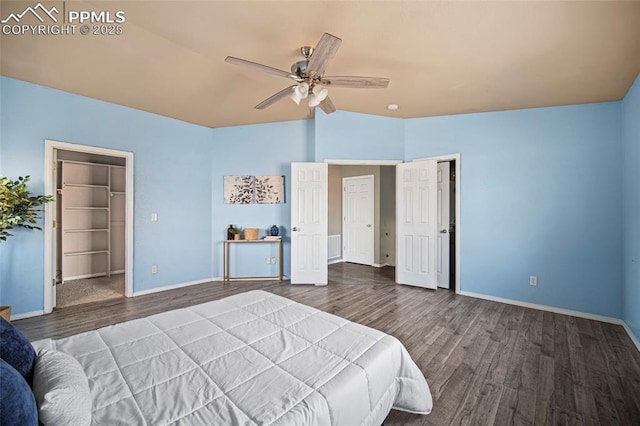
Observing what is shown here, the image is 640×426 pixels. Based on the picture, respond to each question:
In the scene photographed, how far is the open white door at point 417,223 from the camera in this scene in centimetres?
416

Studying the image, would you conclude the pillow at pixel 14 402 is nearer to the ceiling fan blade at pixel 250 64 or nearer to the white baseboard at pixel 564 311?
the ceiling fan blade at pixel 250 64

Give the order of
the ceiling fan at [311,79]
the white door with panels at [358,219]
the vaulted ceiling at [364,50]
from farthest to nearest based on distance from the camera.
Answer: the white door with panels at [358,219], the ceiling fan at [311,79], the vaulted ceiling at [364,50]

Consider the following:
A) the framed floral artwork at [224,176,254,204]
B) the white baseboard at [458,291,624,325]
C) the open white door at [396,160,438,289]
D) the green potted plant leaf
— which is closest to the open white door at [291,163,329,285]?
the framed floral artwork at [224,176,254,204]

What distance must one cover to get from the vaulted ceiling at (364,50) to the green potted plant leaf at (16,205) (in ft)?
3.81

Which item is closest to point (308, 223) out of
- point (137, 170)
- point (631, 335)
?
point (137, 170)

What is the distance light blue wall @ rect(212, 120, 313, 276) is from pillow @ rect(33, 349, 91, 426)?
11.9 ft

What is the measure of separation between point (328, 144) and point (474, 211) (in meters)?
2.39

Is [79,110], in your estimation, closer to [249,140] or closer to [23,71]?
[23,71]

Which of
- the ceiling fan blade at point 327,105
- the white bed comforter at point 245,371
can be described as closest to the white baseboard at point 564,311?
the white bed comforter at point 245,371

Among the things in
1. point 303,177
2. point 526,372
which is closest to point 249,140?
point 303,177

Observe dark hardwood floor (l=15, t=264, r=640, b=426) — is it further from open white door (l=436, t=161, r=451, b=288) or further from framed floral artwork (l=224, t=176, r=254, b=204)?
framed floral artwork (l=224, t=176, r=254, b=204)

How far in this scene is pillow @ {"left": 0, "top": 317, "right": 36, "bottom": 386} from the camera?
3.22ft

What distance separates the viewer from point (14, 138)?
294 centimetres

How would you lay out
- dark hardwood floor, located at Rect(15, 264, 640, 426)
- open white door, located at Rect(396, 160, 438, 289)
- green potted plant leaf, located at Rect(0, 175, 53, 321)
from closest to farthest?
dark hardwood floor, located at Rect(15, 264, 640, 426)
green potted plant leaf, located at Rect(0, 175, 53, 321)
open white door, located at Rect(396, 160, 438, 289)
